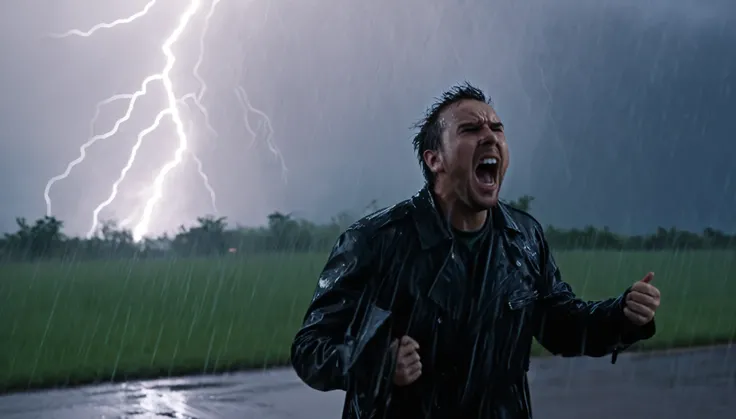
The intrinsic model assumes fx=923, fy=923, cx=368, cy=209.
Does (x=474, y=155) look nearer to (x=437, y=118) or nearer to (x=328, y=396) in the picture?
(x=437, y=118)

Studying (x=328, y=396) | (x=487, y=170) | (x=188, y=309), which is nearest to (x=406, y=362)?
(x=487, y=170)

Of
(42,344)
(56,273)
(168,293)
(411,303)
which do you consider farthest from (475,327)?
(56,273)

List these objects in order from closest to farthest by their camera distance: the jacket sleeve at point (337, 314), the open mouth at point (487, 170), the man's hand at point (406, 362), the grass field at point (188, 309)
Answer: the man's hand at point (406, 362) < the jacket sleeve at point (337, 314) < the open mouth at point (487, 170) < the grass field at point (188, 309)

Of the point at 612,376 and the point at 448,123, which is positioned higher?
the point at 448,123

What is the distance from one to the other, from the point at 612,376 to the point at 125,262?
1362 cm

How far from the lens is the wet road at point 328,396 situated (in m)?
6.62

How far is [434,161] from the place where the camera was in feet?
8.56

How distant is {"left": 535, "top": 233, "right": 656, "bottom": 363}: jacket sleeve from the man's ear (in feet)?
1.37

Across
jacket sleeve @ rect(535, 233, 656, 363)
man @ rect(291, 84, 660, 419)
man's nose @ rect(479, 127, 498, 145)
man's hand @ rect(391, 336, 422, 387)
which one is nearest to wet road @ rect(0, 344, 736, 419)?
jacket sleeve @ rect(535, 233, 656, 363)

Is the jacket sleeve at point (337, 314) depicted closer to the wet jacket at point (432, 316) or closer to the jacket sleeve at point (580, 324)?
the wet jacket at point (432, 316)

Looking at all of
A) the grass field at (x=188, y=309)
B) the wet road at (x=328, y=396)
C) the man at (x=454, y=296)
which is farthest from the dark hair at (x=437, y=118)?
the grass field at (x=188, y=309)

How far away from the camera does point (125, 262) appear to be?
19688 mm

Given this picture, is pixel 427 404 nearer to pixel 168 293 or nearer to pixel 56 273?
pixel 168 293

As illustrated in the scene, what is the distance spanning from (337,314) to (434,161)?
0.53m
